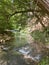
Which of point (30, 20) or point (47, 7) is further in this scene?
point (30, 20)

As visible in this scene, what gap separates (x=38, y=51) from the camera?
1106 cm

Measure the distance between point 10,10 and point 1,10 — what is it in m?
0.71

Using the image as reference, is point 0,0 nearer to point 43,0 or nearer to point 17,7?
point 17,7

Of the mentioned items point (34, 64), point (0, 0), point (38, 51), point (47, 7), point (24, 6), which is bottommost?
point (38, 51)

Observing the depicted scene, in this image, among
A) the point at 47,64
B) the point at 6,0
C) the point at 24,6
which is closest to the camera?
the point at 47,64

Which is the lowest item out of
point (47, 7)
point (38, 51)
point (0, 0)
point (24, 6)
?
point (38, 51)

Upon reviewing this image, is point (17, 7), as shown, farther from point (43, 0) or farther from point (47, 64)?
point (43, 0)

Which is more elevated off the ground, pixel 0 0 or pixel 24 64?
pixel 0 0

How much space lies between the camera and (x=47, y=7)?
2.44 m

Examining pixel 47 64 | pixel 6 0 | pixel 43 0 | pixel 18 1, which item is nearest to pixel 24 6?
pixel 18 1

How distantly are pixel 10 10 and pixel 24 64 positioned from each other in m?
3.86

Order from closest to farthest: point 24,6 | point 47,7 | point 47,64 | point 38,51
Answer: point 47,7 → point 47,64 → point 24,6 → point 38,51

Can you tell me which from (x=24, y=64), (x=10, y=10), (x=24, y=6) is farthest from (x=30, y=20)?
(x=24, y=64)

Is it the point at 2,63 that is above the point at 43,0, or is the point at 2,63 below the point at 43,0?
below
